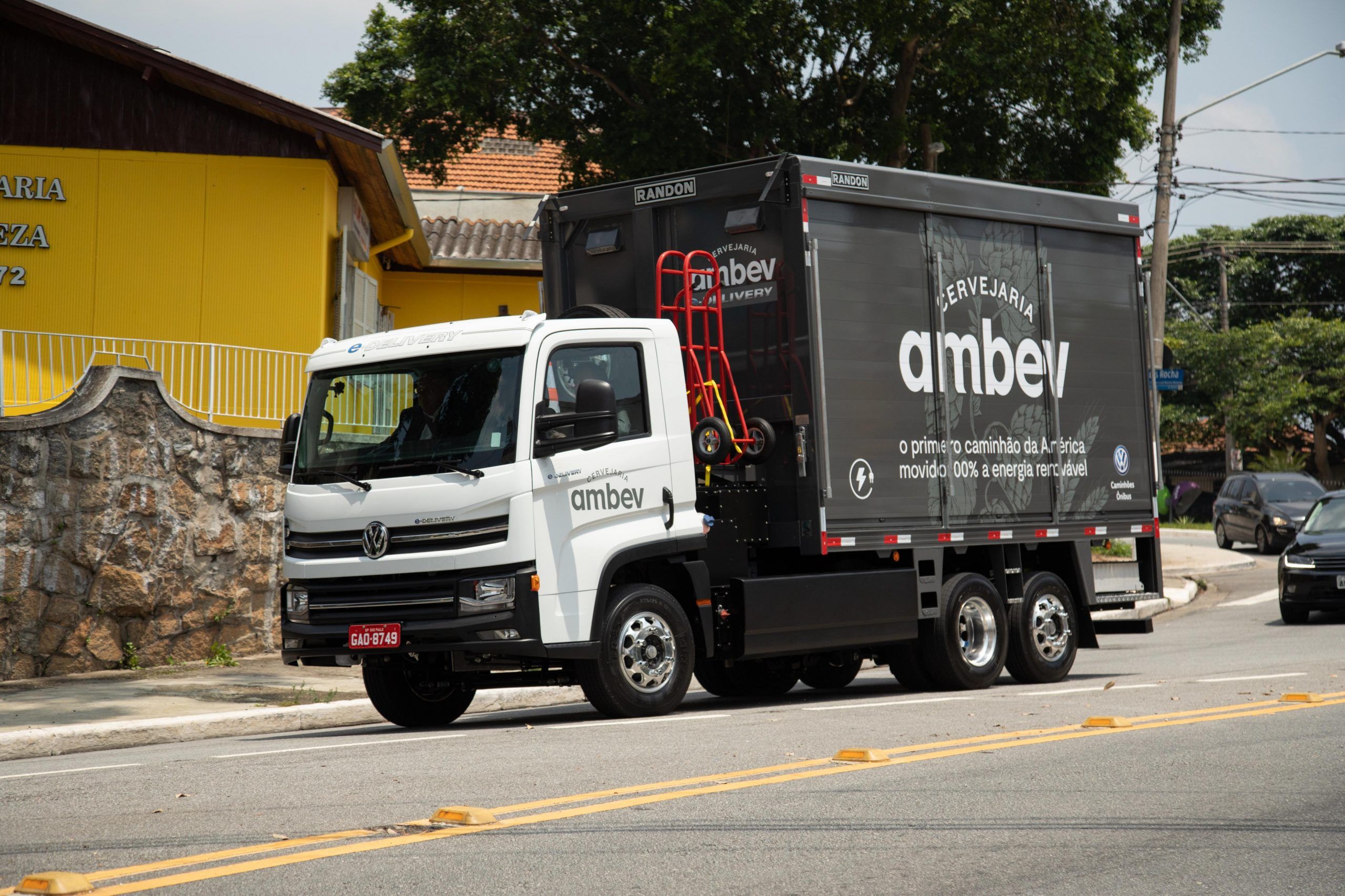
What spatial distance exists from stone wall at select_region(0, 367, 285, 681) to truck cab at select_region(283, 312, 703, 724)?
429 cm

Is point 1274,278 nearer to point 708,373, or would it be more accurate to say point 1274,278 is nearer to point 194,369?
point 194,369

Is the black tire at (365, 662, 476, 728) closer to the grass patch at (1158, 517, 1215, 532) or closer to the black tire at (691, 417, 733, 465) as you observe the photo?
the black tire at (691, 417, 733, 465)

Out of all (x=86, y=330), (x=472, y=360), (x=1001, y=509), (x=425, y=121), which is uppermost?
(x=425, y=121)

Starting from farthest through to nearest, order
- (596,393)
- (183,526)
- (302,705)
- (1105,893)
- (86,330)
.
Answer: (86,330)
(183,526)
(302,705)
(596,393)
(1105,893)

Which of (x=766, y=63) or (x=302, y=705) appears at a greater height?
(x=766, y=63)

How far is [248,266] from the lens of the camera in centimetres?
1784

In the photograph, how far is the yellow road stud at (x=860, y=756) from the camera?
24.4 ft

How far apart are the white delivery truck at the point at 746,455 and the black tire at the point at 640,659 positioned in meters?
0.02

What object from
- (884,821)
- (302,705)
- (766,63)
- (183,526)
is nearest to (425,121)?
(766,63)

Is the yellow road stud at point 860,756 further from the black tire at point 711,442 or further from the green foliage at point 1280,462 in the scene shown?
the green foliage at point 1280,462

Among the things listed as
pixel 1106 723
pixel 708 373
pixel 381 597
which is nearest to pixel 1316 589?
pixel 1106 723

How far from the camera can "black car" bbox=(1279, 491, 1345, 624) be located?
17828mm

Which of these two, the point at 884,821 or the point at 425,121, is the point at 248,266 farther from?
the point at 884,821

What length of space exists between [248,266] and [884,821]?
13.8m
